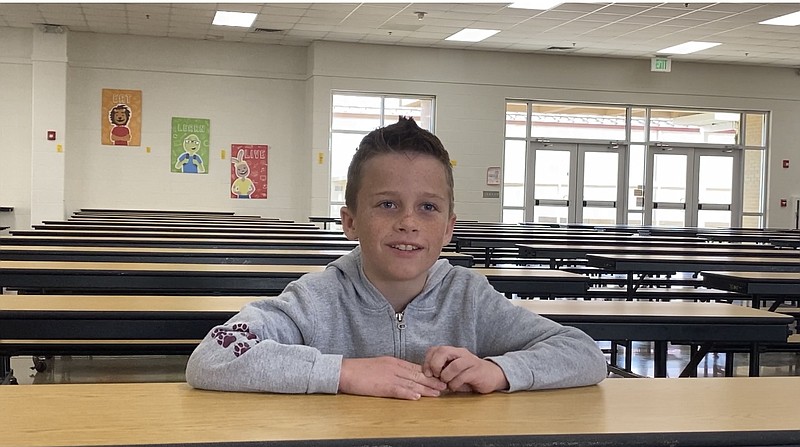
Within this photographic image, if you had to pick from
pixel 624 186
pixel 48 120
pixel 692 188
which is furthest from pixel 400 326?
pixel 692 188

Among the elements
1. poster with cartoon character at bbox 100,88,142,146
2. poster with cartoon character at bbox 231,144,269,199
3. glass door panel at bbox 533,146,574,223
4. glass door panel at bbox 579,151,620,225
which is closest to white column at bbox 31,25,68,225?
poster with cartoon character at bbox 100,88,142,146

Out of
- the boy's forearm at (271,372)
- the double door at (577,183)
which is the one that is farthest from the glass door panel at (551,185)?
the boy's forearm at (271,372)

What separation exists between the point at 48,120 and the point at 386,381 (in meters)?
12.2

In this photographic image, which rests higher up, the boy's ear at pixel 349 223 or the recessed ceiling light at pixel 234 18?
the recessed ceiling light at pixel 234 18

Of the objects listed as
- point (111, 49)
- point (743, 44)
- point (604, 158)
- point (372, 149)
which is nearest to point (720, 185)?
point (604, 158)

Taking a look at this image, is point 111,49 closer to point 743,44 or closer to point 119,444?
point 743,44

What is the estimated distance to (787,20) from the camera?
10.8 m

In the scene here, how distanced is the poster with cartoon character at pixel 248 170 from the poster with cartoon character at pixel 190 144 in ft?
1.44

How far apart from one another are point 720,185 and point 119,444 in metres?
15.3

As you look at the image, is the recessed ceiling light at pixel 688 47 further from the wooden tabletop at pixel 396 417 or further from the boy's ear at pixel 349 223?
the wooden tabletop at pixel 396 417

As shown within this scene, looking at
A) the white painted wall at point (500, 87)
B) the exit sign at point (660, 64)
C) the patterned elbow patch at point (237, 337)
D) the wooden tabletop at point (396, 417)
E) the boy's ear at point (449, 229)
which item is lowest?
the wooden tabletop at point (396, 417)

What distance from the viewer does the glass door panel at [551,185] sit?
14.3 meters

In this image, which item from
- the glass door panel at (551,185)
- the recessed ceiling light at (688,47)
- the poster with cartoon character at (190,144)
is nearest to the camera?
the recessed ceiling light at (688,47)

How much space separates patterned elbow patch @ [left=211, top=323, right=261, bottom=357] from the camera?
1.26 metres
